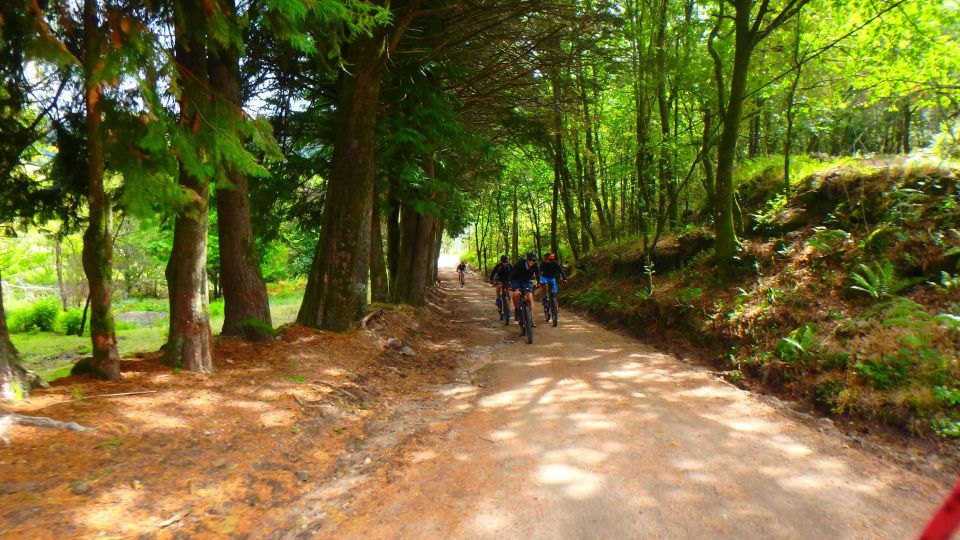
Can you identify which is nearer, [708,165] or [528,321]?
[528,321]

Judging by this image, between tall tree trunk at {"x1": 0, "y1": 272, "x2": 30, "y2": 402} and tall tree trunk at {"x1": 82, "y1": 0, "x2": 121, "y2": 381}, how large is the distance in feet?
2.10

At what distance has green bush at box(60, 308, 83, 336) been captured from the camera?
20.3 m

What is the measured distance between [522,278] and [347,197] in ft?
15.7

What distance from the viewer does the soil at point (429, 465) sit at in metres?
3.21

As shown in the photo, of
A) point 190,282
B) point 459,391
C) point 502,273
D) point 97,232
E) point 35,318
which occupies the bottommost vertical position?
point 459,391

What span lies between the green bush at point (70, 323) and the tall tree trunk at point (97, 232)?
19.5 metres

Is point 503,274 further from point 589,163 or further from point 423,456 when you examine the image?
point 589,163

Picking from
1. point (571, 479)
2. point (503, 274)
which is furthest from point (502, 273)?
point (571, 479)

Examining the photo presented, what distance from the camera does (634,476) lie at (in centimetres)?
389

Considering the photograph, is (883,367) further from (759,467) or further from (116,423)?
(116,423)

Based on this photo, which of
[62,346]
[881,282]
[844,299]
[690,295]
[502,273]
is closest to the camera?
[881,282]

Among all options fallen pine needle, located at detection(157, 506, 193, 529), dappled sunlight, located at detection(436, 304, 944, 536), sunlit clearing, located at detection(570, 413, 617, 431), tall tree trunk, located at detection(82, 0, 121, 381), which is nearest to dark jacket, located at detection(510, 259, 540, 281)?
dappled sunlight, located at detection(436, 304, 944, 536)

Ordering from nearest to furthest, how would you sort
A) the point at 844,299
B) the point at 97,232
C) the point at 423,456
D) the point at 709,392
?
the point at 423,456 → the point at 97,232 → the point at 709,392 → the point at 844,299

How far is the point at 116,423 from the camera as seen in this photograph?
4.15m
